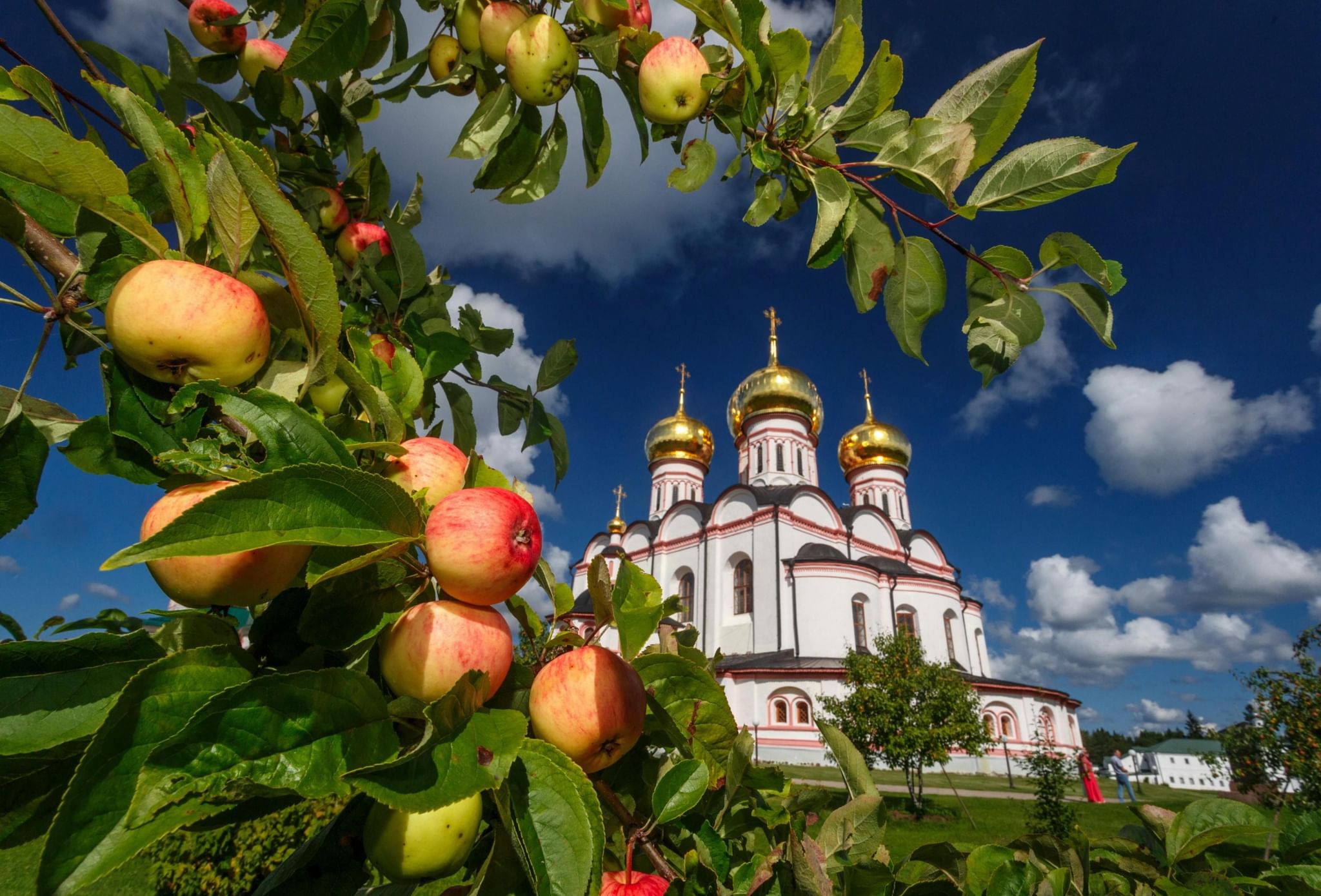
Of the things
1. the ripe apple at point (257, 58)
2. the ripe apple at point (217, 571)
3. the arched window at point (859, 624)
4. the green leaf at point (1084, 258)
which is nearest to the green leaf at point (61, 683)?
the ripe apple at point (217, 571)

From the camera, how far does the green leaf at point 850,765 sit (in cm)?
127

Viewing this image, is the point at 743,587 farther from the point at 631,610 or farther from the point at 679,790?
the point at 631,610

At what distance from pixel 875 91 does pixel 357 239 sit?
4.27ft

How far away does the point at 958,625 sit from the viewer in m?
27.7

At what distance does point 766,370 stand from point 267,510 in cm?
3160

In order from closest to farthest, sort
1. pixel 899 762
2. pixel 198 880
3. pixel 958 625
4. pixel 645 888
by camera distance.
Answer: pixel 645 888, pixel 198 880, pixel 899 762, pixel 958 625

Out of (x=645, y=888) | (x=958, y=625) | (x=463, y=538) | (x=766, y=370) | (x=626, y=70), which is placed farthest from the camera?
(x=766, y=370)

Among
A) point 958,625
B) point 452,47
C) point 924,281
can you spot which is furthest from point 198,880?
point 958,625

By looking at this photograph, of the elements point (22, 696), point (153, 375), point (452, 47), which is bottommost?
point (22, 696)

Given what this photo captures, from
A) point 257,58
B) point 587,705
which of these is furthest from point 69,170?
point 257,58

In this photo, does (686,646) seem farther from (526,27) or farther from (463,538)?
(526,27)

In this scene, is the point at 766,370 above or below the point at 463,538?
above

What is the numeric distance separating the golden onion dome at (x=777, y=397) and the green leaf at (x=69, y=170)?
30.1 meters

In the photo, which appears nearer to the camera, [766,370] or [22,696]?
[22,696]
